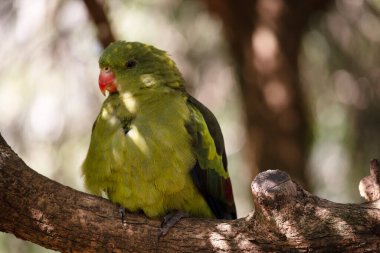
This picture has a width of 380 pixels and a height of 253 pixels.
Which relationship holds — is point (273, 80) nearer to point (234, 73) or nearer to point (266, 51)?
point (266, 51)

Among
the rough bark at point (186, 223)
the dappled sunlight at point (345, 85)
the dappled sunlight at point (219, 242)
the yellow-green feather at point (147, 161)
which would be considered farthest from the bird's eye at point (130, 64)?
the dappled sunlight at point (345, 85)

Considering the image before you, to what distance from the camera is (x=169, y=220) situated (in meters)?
3.37

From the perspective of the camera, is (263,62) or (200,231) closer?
(200,231)

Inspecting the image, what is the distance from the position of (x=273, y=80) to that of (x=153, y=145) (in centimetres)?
267

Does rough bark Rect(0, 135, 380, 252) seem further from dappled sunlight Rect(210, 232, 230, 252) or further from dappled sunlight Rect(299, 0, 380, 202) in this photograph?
dappled sunlight Rect(299, 0, 380, 202)

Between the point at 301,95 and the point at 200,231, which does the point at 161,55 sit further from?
the point at 301,95

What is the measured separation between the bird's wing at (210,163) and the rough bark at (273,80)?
6.86ft

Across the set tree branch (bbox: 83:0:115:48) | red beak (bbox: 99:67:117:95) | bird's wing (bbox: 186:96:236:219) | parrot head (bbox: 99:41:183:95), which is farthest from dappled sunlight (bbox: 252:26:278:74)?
red beak (bbox: 99:67:117:95)

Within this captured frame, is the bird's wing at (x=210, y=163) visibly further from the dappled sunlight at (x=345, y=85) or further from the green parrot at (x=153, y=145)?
the dappled sunlight at (x=345, y=85)

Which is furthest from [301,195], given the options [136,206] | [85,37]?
[85,37]

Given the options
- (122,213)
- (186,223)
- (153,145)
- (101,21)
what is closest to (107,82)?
(153,145)

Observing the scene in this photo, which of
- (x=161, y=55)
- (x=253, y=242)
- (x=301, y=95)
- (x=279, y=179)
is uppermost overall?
(x=301, y=95)

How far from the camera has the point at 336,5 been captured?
6246 millimetres

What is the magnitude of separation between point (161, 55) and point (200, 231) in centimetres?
138
